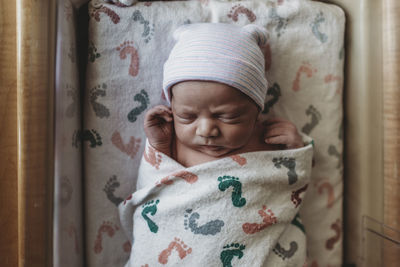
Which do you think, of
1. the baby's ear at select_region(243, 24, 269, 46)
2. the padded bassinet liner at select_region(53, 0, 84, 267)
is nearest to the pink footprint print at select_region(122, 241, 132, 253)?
the padded bassinet liner at select_region(53, 0, 84, 267)

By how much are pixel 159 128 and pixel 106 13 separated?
39 cm

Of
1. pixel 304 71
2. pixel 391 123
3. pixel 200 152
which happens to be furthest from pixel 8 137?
pixel 391 123

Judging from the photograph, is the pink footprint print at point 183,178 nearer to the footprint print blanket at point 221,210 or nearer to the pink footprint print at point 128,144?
the footprint print blanket at point 221,210

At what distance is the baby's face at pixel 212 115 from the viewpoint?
0.82m

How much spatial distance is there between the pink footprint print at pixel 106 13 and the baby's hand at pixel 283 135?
580 millimetres

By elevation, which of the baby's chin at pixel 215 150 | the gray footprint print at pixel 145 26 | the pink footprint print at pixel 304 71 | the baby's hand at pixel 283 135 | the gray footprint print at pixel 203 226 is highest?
the gray footprint print at pixel 145 26

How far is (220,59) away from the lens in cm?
83

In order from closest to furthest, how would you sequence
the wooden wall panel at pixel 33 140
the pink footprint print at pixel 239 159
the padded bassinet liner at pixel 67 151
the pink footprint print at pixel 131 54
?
the wooden wall panel at pixel 33 140 < the padded bassinet liner at pixel 67 151 < the pink footprint print at pixel 239 159 < the pink footprint print at pixel 131 54

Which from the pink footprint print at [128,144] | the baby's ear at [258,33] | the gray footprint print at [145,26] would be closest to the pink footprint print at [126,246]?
the pink footprint print at [128,144]

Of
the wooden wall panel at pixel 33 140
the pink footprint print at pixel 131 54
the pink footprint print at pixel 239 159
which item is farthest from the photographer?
the pink footprint print at pixel 131 54

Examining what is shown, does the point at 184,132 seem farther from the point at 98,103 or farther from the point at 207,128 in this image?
the point at 98,103

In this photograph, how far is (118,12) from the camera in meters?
1.00

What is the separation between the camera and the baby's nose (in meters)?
0.83

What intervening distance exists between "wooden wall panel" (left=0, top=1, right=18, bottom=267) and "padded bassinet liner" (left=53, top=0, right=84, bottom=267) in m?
0.09
